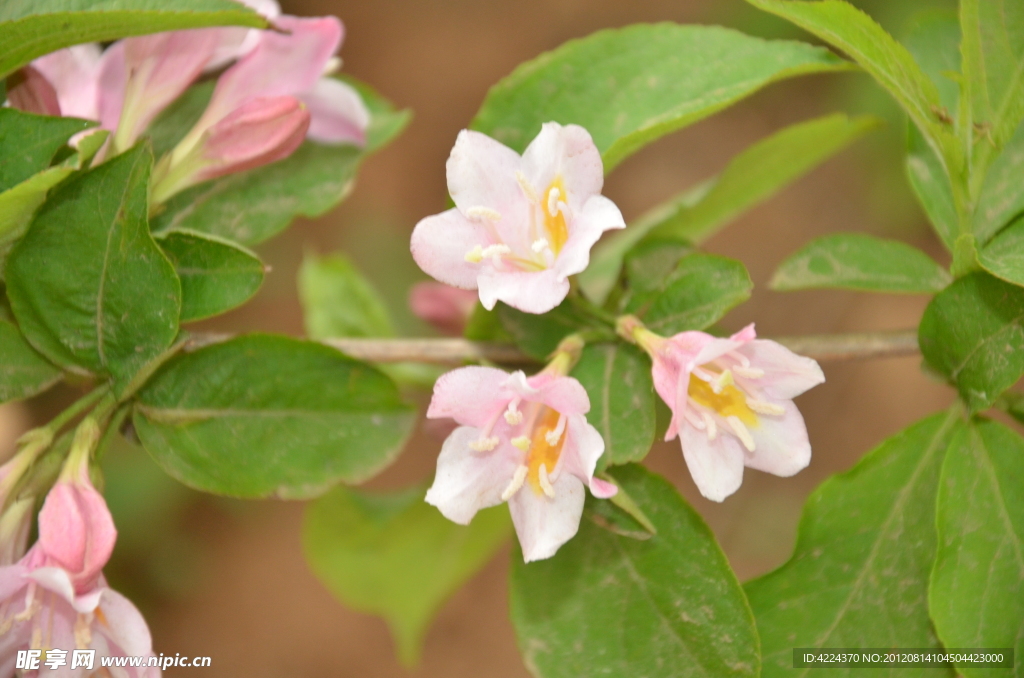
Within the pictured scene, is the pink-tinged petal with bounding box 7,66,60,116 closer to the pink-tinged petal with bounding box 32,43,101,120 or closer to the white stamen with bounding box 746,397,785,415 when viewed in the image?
the pink-tinged petal with bounding box 32,43,101,120

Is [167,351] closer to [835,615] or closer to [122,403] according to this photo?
[122,403]

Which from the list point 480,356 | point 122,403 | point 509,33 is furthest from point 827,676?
point 509,33

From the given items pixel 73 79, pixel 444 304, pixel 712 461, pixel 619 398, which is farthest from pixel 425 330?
pixel 712 461

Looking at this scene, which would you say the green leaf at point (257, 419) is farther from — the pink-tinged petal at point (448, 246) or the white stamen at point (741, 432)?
the white stamen at point (741, 432)

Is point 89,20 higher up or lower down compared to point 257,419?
higher up

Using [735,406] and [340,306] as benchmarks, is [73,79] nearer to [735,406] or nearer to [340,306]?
[340,306]

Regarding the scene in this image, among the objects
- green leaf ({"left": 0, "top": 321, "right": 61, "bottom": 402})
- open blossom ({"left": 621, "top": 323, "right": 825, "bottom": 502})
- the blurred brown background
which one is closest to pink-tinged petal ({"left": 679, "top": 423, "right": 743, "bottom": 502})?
open blossom ({"left": 621, "top": 323, "right": 825, "bottom": 502})
